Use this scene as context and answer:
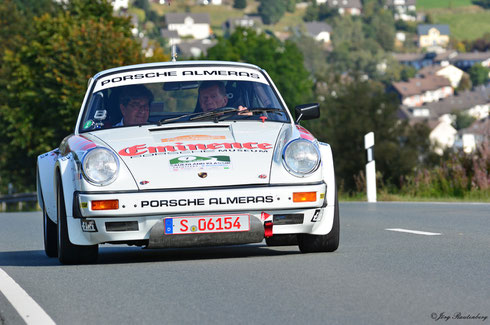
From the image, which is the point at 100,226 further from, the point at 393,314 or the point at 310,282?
the point at 393,314

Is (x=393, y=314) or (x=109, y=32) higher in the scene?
(x=109, y=32)

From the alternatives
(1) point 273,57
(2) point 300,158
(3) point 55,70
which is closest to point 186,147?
(2) point 300,158

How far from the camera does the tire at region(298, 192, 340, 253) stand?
8945 mm

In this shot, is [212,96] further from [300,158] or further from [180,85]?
[300,158]

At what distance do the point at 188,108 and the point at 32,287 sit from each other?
8.90 ft

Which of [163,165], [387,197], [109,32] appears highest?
[109,32]

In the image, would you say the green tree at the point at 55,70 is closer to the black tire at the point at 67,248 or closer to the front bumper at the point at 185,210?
the black tire at the point at 67,248

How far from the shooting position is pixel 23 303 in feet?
22.2

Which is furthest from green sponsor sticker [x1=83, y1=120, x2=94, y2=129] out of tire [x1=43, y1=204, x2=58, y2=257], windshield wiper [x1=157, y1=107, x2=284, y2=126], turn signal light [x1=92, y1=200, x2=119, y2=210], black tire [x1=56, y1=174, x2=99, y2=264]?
turn signal light [x1=92, y1=200, x2=119, y2=210]

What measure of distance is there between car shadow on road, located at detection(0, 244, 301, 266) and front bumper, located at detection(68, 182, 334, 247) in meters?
0.68

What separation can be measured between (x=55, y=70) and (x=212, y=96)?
1508 inches

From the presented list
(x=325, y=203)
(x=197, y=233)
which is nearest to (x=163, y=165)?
(x=197, y=233)

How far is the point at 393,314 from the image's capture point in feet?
18.8

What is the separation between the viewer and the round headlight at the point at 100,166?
836 centimetres
